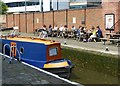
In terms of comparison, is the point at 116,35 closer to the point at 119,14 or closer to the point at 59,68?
the point at 119,14

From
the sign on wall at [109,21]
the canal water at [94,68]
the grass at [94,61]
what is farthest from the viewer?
the sign on wall at [109,21]

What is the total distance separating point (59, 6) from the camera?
72.9m

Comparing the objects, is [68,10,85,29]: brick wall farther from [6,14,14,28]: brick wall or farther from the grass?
[6,14,14,28]: brick wall

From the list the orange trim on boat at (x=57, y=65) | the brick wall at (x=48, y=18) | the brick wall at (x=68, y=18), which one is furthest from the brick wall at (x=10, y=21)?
the orange trim on boat at (x=57, y=65)

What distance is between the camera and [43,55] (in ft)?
47.2

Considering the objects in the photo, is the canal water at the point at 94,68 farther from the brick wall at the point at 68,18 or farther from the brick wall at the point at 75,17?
the brick wall at the point at 75,17

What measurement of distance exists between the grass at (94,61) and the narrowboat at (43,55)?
5.82ft

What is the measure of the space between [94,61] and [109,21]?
6640mm

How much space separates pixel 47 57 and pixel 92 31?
30.7 feet

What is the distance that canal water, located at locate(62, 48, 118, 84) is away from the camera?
13909 millimetres

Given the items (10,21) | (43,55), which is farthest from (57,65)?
(10,21)

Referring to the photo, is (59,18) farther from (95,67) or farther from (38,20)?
(95,67)

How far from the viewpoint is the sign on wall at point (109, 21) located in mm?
21852

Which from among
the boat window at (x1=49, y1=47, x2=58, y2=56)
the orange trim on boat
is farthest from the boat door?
the orange trim on boat
